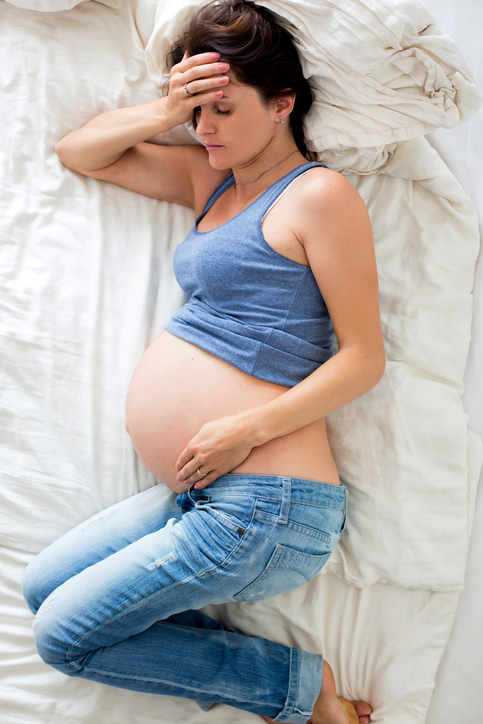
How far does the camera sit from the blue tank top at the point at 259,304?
106 centimetres

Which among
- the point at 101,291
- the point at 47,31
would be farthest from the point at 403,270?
the point at 47,31

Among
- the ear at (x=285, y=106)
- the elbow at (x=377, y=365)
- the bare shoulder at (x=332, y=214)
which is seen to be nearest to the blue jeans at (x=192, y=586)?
the elbow at (x=377, y=365)

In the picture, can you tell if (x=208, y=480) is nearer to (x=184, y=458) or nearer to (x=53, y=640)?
(x=184, y=458)

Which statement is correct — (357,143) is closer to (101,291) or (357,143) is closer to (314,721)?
(101,291)

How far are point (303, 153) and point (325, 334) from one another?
17.6 inches

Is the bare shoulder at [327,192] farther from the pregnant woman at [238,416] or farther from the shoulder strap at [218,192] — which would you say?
the shoulder strap at [218,192]

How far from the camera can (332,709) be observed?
115cm

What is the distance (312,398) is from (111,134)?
0.79 meters

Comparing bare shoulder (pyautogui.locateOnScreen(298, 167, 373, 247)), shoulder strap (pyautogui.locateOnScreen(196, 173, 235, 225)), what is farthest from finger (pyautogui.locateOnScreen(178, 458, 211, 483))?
shoulder strap (pyautogui.locateOnScreen(196, 173, 235, 225))

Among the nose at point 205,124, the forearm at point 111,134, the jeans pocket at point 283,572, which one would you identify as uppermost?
the nose at point 205,124

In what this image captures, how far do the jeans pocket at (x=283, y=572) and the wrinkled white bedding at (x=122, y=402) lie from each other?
0.16m

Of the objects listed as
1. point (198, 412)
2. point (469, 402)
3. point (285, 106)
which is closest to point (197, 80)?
point (285, 106)

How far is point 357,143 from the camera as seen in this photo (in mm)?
1160

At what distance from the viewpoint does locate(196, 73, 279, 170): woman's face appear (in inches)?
40.4
